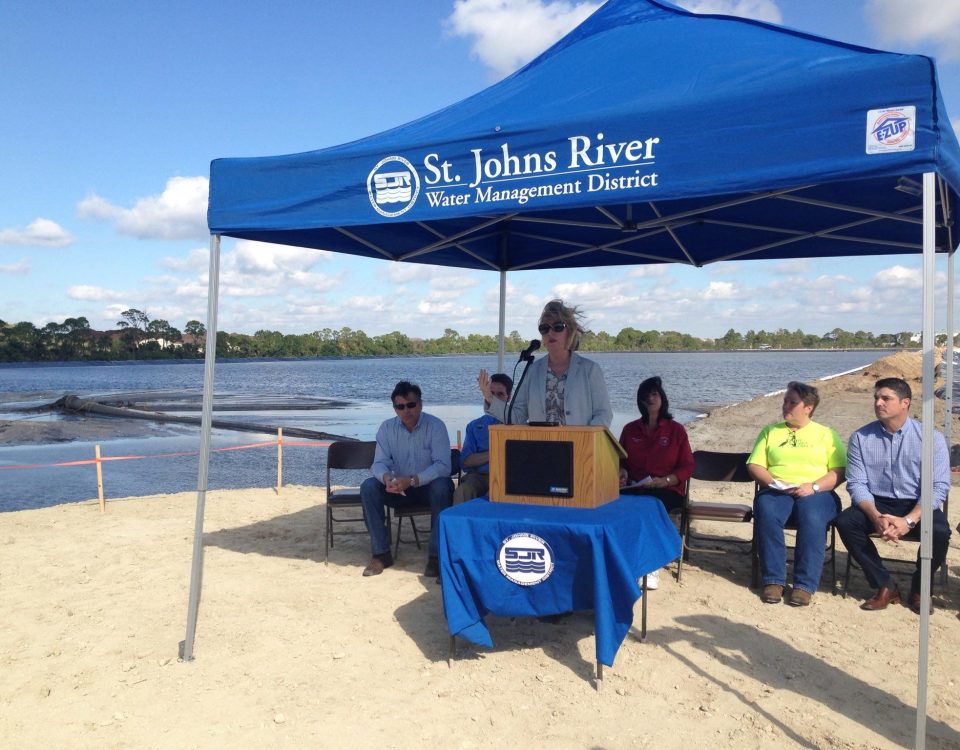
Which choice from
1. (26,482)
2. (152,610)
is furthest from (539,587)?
(26,482)

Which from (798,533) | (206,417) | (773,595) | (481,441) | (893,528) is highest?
(206,417)

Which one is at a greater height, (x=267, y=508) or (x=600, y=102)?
(x=600, y=102)

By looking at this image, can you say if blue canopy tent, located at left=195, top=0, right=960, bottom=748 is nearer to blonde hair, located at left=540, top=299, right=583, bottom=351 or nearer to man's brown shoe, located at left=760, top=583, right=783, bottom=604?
blonde hair, located at left=540, top=299, right=583, bottom=351

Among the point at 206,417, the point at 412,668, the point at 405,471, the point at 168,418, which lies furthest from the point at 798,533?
the point at 168,418

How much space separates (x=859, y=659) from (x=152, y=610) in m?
4.13

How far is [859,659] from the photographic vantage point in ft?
13.1

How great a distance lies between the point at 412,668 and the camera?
13.0 feet

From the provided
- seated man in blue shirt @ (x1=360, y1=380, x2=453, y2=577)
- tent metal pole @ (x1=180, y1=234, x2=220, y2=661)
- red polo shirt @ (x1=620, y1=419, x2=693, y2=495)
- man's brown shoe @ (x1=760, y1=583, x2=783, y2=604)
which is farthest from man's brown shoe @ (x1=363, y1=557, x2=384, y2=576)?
man's brown shoe @ (x1=760, y1=583, x2=783, y2=604)

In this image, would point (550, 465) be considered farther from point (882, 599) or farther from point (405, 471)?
point (882, 599)

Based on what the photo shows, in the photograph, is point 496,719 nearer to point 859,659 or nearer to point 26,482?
point 859,659

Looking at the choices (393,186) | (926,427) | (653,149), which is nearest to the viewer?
(926,427)

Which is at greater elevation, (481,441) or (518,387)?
(518,387)

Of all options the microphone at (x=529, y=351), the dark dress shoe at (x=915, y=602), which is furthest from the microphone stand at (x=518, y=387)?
the dark dress shoe at (x=915, y=602)

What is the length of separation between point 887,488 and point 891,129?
8.88 feet
